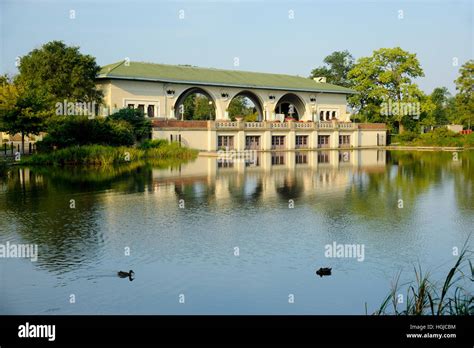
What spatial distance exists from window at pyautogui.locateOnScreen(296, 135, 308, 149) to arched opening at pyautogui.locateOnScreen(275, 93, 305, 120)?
593cm

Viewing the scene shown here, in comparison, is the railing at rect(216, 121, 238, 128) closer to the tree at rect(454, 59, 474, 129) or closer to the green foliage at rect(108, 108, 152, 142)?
the green foliage at rect(108, 108, 152, 142)

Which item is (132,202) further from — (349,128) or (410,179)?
(349,128)

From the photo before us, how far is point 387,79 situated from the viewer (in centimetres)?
6806

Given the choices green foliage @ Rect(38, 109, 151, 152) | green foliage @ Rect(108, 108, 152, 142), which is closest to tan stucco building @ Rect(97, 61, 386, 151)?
green foliage @ Rect(108, 108, 152, 142)

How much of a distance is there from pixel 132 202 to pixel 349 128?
45.7 meters

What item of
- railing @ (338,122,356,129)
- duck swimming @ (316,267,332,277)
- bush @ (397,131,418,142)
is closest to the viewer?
duck swimming @ (316,267,332,277)

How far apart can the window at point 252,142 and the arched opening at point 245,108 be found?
3893mm

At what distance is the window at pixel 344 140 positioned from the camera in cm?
6244

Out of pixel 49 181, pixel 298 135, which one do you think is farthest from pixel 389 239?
pixel 298 135

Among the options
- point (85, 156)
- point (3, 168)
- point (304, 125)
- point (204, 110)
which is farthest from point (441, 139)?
point (3, 168)

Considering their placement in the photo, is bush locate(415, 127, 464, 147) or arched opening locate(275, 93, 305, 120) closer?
arched opening locate(275, 93, 305, 120)

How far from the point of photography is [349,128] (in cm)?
6278

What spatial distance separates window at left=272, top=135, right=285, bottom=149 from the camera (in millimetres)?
56438

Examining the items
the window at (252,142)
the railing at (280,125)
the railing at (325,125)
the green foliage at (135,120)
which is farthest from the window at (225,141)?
the railing at (325,125)
